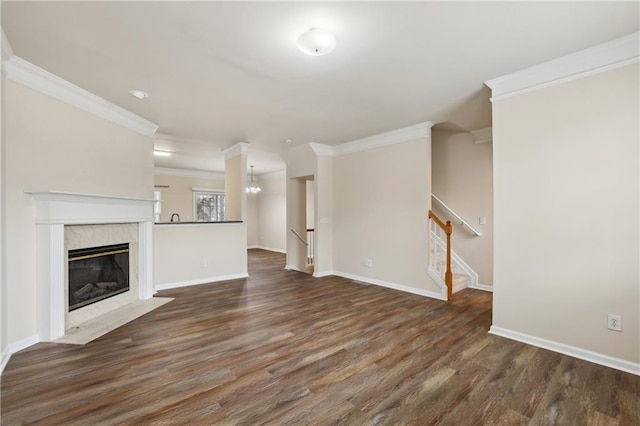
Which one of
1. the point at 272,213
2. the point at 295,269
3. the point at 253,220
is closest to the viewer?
the point at 295,269

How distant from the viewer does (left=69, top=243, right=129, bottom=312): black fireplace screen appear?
125 inches

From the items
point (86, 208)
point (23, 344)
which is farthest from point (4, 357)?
point (86, 208)

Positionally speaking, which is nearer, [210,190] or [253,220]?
[210,190]

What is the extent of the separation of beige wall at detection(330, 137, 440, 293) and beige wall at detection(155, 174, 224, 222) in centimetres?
545

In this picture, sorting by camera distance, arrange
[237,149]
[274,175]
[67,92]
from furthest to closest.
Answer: [274,175] → [237,149] → [67,92]

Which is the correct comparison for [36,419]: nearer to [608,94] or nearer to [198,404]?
[198,404]

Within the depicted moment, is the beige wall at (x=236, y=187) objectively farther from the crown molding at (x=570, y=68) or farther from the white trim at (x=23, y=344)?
the crown molding at (x=570, y=68)

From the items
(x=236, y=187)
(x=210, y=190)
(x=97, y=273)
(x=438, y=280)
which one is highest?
(x=210, y=190)

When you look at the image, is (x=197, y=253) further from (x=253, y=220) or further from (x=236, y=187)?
(x=253, y=220)

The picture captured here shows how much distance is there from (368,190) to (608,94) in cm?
321

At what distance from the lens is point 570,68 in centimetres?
246

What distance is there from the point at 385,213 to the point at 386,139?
4.20ft

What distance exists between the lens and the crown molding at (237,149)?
527cm

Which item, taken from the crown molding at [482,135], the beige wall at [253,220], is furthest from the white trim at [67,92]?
the beige wall at [253,220]
